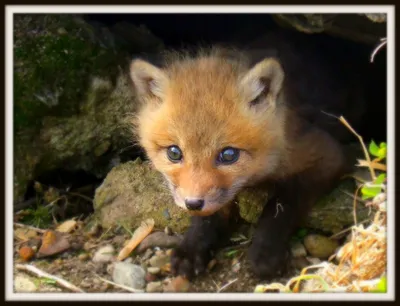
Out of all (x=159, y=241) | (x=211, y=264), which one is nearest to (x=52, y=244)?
(x=159, y=241)

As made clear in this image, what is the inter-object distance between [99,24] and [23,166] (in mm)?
1015

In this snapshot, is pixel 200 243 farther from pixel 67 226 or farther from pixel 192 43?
pixel 192 43

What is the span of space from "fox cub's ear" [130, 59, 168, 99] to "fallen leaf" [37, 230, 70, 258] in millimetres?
1005

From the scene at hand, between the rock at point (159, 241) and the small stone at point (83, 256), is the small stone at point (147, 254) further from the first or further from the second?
the small stone at point (83, 256)

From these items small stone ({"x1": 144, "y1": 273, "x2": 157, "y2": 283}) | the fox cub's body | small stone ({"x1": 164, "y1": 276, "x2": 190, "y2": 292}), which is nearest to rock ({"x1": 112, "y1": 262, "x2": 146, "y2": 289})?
small stone ({"x1": 144, "y1": 273, "x2": 157, "y2": 283})

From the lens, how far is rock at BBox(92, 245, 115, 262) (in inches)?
146

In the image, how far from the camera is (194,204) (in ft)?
10.6

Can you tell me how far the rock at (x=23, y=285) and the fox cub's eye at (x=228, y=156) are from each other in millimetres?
1236

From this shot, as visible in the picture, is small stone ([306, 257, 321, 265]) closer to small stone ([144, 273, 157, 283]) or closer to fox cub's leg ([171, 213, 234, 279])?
fox cub's leg ([171, 213, 234, 279])

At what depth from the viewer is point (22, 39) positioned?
3838 mm

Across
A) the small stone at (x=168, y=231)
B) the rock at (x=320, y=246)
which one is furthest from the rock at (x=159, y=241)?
the rock at (x=320, y=246)

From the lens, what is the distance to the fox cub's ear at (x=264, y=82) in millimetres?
3393

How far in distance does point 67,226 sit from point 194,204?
111 centimetres

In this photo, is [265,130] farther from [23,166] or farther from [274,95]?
[23,166]
